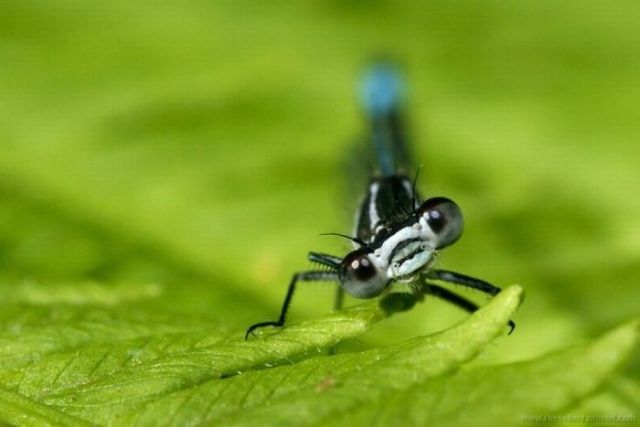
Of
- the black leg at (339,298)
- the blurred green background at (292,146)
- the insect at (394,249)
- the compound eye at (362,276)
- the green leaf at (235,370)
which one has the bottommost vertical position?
the green leaf at (235,370)

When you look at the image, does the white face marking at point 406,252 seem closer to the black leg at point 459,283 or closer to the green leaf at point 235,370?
the black leg at point 459,283

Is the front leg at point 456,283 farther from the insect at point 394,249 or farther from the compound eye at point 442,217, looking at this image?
the compound eye at point 442,217

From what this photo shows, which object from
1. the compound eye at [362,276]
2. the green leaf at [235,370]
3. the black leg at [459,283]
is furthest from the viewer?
the black leg at [459,283]

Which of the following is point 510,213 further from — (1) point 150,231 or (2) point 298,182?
(1) point 150,231

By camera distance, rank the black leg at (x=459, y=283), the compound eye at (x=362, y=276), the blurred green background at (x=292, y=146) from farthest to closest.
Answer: the blurred green background at (x=292, y=146) → the black leg at (x=459, y=283) → the compound eye at (x=362, y=276)

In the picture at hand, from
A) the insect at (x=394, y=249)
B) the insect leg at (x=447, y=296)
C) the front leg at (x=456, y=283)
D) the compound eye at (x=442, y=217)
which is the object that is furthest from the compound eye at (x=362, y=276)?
the insect leg at (x=447, y=296)

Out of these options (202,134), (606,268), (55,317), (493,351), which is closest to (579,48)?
(606,268)

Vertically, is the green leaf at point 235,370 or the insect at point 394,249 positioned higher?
the insect at point 394,249

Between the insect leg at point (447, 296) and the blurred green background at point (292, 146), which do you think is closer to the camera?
the insect leg at point (447, 296)
